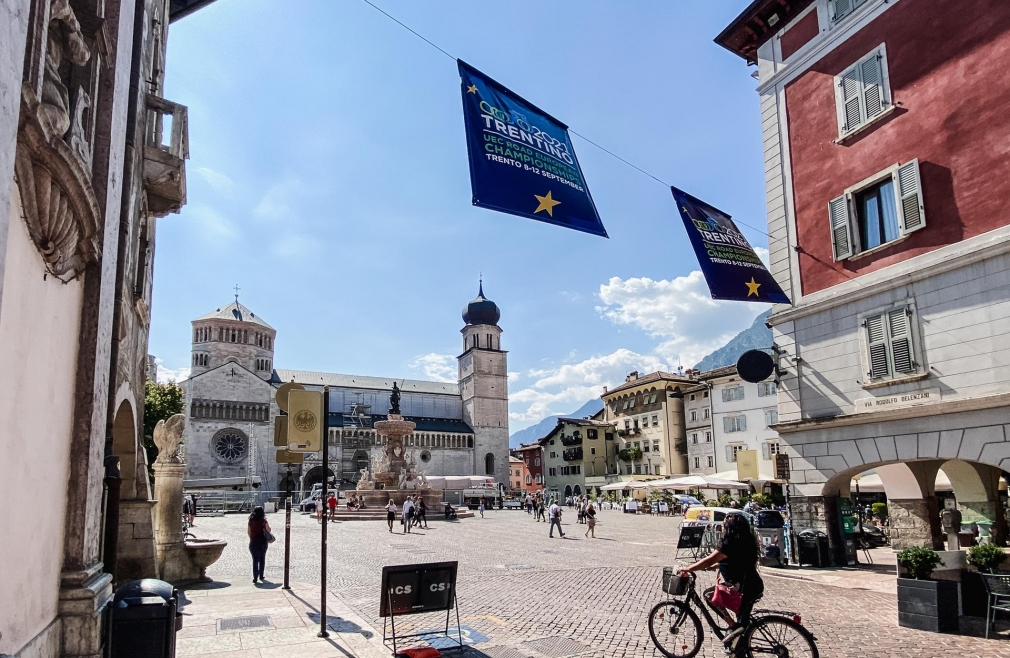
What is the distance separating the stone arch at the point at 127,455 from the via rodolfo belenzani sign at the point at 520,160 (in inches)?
305

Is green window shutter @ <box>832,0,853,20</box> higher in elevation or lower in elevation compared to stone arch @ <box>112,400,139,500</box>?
higher

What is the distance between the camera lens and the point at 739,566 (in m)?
7.17

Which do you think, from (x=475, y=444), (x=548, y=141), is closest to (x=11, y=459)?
(x=548, y=141)

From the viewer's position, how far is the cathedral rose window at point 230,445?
7994 centimetres

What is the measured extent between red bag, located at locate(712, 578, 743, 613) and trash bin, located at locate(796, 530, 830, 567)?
10.6 m

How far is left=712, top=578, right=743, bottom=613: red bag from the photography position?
23.7ft

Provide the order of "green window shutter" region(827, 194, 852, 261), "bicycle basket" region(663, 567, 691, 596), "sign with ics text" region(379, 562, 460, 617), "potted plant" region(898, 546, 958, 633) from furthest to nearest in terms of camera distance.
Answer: "green window shutter" region(827, 194, 852, 261) → "potted plant" region(898, 546, 958, 633) → "sign with ics text" region(379, 562, 460, 617) → "bicycle basket" region(663, 567, 691, 596)

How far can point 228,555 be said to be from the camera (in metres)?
22.0

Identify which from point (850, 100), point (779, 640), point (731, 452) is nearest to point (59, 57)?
point (779, 640)

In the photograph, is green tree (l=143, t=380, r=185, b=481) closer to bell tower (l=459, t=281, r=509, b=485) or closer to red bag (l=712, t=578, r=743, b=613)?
red bag (l=712, t=578, r=743, b=613)

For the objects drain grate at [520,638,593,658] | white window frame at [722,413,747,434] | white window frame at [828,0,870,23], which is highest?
white window frame at [828,0,870,23]

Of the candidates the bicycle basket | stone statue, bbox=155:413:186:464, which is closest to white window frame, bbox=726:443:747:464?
stone statue, bbox=155:413:186:464

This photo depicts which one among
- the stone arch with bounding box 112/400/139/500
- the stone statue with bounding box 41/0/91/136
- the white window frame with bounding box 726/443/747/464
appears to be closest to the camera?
the stone statue with bounding box 41/0/91/136

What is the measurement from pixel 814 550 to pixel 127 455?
15.1 m
